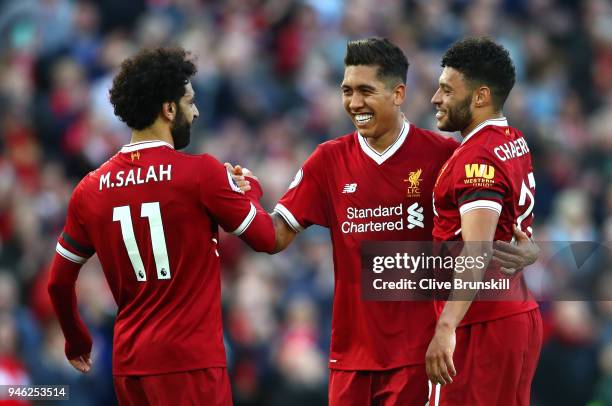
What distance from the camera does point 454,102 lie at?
6.35m

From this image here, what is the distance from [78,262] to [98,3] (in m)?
8.41

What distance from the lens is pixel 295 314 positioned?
420 inches

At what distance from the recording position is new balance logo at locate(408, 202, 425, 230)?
6.61 meters

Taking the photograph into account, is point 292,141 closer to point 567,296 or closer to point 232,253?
point 232,253

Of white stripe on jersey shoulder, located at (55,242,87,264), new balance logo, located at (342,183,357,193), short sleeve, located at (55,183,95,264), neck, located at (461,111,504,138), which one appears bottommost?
white stripe on jersey shoulder, located at (55,242,87,264)

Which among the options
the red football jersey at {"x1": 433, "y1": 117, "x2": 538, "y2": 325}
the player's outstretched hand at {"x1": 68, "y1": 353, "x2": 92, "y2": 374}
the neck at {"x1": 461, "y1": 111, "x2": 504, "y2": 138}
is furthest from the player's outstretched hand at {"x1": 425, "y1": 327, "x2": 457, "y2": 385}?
the player's outstretched hand at {"x1": 68, "y1": 353, "x2": 92, "y2": 374}

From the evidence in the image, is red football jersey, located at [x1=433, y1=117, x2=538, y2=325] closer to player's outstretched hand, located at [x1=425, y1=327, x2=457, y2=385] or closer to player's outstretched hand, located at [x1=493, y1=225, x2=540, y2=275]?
player's outstretched hand, located at [x1=493, y1=225, x2=540, y2=275]

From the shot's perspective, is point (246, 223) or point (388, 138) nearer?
point (246, 223)

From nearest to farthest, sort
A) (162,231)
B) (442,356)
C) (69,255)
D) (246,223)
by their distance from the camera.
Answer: (442,356)
(162,231)
(246,223)
(69,255)

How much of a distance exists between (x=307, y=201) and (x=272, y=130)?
6336mm

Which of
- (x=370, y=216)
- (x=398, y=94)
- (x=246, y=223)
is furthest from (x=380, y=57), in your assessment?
(x=246, y=223)

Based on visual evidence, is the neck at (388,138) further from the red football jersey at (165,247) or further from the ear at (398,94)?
the red football jersey at (165,247)

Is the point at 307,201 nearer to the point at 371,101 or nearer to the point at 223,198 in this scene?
the point at 371,101

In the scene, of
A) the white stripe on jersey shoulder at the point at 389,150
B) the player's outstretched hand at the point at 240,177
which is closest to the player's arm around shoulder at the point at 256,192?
the player's outstretched hand at the point at 240,177
